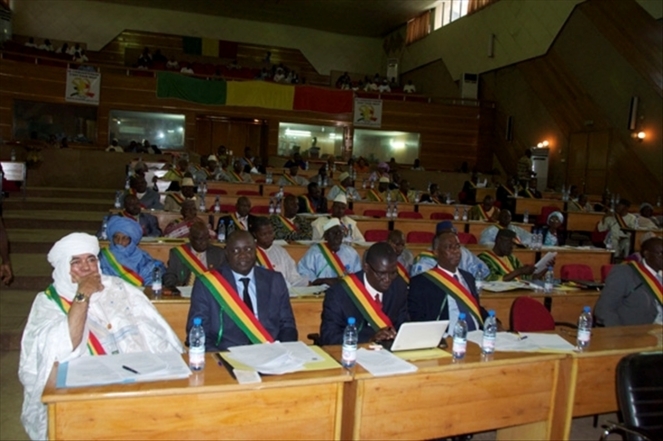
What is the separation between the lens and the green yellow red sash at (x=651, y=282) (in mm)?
4098

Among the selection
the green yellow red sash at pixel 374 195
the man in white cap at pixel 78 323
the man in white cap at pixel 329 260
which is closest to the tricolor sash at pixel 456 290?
the man in white cap at pixel 329 260

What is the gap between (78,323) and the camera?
8.13ft

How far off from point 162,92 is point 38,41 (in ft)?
23.3

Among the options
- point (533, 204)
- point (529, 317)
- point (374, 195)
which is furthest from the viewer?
point (533, 204)

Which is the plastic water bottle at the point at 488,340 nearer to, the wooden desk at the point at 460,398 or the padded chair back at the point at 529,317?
the wooden desk at the point at 460,398

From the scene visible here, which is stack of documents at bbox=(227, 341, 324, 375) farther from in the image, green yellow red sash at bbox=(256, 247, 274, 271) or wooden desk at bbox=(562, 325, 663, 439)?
green yellow red sash at bbox=(256, 247, 274, 271)

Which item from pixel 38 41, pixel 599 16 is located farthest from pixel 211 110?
pixel 599 16

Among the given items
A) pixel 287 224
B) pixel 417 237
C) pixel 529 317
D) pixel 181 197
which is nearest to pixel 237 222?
pixel 287 224

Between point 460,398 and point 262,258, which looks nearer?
point 460,398

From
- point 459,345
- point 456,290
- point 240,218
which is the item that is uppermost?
point 240,218

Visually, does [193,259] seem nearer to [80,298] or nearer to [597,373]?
[80,298]

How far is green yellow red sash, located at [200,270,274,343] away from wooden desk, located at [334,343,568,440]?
0.52 metres

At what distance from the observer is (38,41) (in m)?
20.1

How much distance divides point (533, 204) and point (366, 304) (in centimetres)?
895
